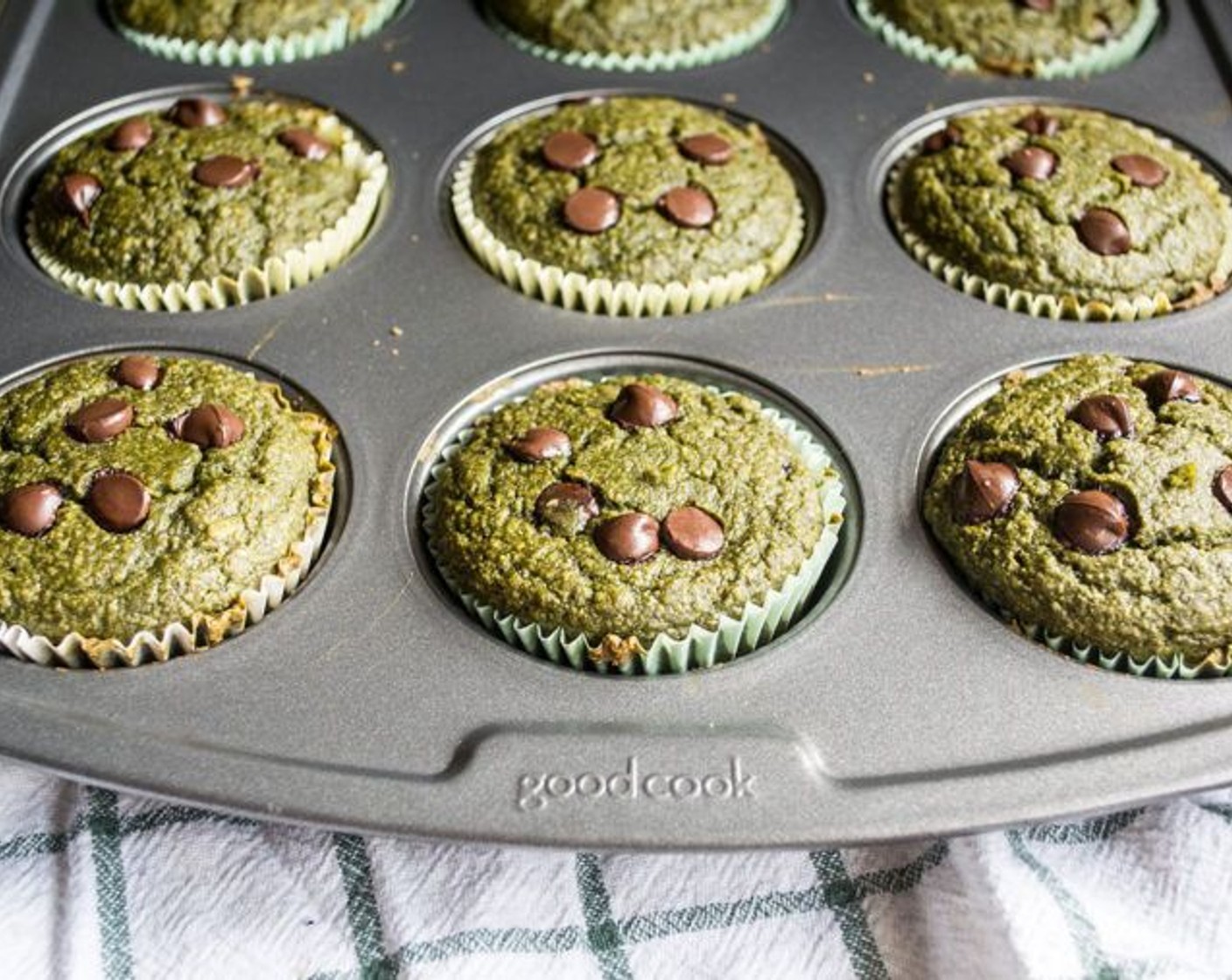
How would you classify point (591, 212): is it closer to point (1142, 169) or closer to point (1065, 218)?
point (1065, 218)

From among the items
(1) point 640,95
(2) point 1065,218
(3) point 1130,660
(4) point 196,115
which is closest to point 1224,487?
(3) point 1130,660

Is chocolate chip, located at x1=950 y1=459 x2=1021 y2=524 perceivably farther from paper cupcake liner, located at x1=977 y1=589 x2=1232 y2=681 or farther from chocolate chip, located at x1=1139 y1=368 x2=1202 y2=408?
chocolate chip, located at x1=1139 y1=368 x2=1202 y2=408

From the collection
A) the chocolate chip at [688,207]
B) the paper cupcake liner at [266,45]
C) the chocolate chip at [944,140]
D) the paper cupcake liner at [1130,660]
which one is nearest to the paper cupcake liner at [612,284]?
the chocolate chip at [688,207]

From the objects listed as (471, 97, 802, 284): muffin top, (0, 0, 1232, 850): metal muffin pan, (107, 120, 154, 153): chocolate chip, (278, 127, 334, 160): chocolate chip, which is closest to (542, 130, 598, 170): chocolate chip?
(471, 97, 802, 284): muffin top

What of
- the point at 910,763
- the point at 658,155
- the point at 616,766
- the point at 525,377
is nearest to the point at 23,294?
the point at 525,377

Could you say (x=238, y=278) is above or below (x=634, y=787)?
above

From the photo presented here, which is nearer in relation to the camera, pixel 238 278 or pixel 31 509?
pixel 31 509
